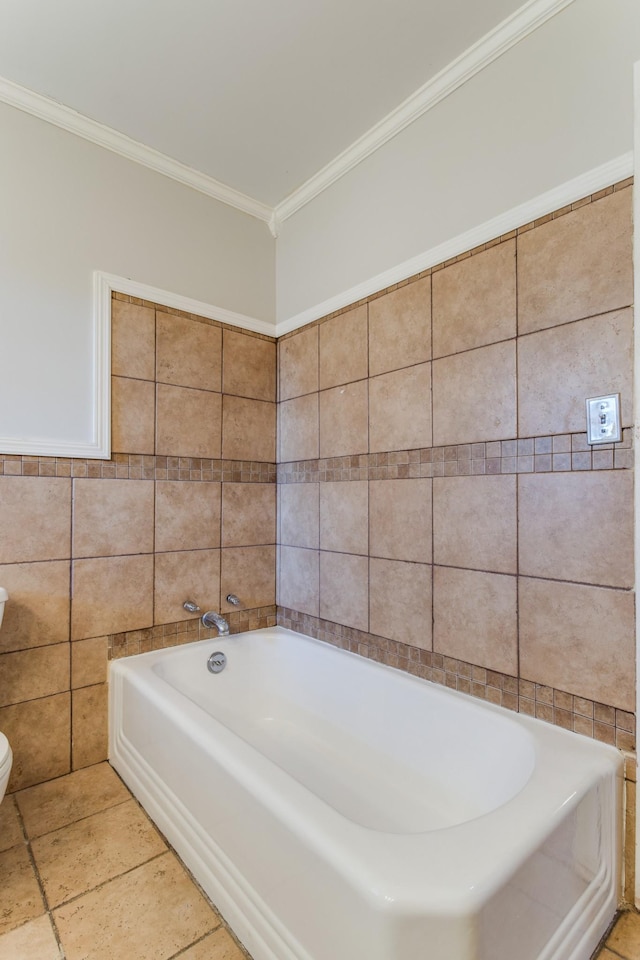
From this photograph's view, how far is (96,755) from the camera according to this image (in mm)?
1927

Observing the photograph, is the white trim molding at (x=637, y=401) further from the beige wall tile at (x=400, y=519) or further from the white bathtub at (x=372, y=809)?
the beige wall tile at (x=400, y=519)

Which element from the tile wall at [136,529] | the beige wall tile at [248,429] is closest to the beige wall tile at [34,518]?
the tile wall at [136,529]

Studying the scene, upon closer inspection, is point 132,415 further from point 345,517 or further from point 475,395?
point 475,395

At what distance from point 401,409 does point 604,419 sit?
719mm

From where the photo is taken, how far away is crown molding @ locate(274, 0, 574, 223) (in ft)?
4.75

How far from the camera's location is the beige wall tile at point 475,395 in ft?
5.03

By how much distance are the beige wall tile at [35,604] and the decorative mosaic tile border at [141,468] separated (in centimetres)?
34

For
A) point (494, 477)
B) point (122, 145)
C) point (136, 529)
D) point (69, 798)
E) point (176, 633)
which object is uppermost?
point (122, 145)

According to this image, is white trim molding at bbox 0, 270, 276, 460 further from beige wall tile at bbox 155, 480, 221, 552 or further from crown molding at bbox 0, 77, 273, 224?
crown molding at bbox 0, 77, 273, 224

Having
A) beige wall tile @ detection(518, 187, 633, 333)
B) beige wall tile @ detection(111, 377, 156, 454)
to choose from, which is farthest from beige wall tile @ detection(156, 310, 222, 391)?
beige wall tile @ detection(518, 187, 633, 333)

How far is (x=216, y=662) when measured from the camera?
2.13 meters

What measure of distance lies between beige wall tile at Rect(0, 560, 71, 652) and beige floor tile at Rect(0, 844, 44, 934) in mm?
624

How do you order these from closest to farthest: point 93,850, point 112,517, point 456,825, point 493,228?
point 456,825, point 93,850, point 493,228, point 112,517

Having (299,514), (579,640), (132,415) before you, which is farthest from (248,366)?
(579,640)
